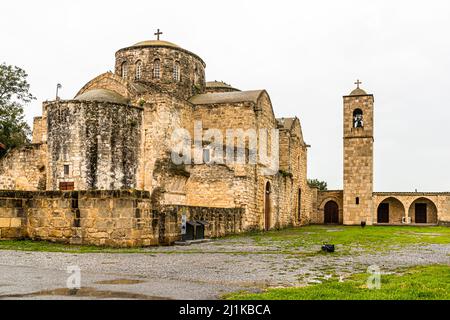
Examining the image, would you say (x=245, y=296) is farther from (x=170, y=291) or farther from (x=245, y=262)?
(x=245, y=262)

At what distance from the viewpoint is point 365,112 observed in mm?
44250

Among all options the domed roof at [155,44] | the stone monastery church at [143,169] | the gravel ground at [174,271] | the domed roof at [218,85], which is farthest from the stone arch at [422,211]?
the gravel ground at [174,271]

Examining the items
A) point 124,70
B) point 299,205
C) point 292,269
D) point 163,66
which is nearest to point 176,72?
point 163,66

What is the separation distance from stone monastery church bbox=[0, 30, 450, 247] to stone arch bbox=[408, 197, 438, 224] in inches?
530

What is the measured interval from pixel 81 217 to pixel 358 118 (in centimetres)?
3393

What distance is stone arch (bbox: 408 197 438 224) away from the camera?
4756cm

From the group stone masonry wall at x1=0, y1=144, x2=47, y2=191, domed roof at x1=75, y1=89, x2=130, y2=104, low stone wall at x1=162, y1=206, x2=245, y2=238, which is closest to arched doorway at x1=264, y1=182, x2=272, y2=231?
low stone wall at x1=162, y1=206, x2=245, y2=238

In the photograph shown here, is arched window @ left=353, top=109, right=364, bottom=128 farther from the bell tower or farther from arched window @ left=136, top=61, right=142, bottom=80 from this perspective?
arched window @ left=136, top=61, right=142, bottom=80

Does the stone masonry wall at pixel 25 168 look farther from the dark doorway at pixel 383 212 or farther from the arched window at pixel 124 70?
the dark doorway at pixel 383 212

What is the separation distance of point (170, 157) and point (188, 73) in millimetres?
7437

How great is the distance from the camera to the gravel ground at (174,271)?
6.76 metres

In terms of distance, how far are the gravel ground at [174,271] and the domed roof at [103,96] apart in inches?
552
